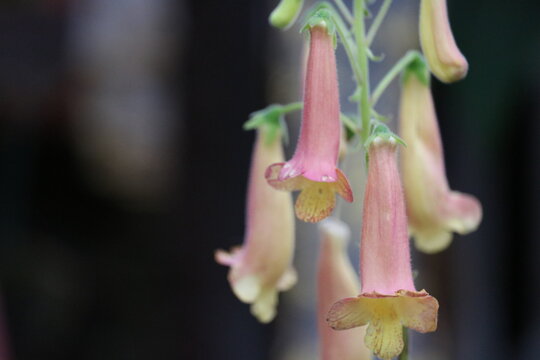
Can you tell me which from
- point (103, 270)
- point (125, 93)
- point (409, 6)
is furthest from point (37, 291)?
point (409, 6)

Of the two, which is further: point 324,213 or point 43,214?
point 43,214

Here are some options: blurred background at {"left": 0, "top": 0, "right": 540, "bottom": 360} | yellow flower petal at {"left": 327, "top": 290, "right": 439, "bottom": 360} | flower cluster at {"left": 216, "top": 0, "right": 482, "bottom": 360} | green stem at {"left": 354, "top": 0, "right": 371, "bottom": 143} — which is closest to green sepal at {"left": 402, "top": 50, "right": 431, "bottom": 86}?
flower cluster at {"left": 216, "top": 0, "right": 482, "bottom": 360}

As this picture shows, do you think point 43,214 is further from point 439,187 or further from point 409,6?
point 439,187

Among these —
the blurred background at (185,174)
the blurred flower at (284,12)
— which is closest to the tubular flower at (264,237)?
the blurred flower at (284,12)

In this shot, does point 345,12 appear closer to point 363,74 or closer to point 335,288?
point 363,74

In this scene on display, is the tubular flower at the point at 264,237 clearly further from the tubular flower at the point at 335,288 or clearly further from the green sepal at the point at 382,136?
the green sepal at the point at 382,136

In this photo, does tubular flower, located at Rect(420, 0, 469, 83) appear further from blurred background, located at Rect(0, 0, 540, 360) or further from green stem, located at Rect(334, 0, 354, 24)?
blurred background, located at Rect(0, 0, 540, 360)
